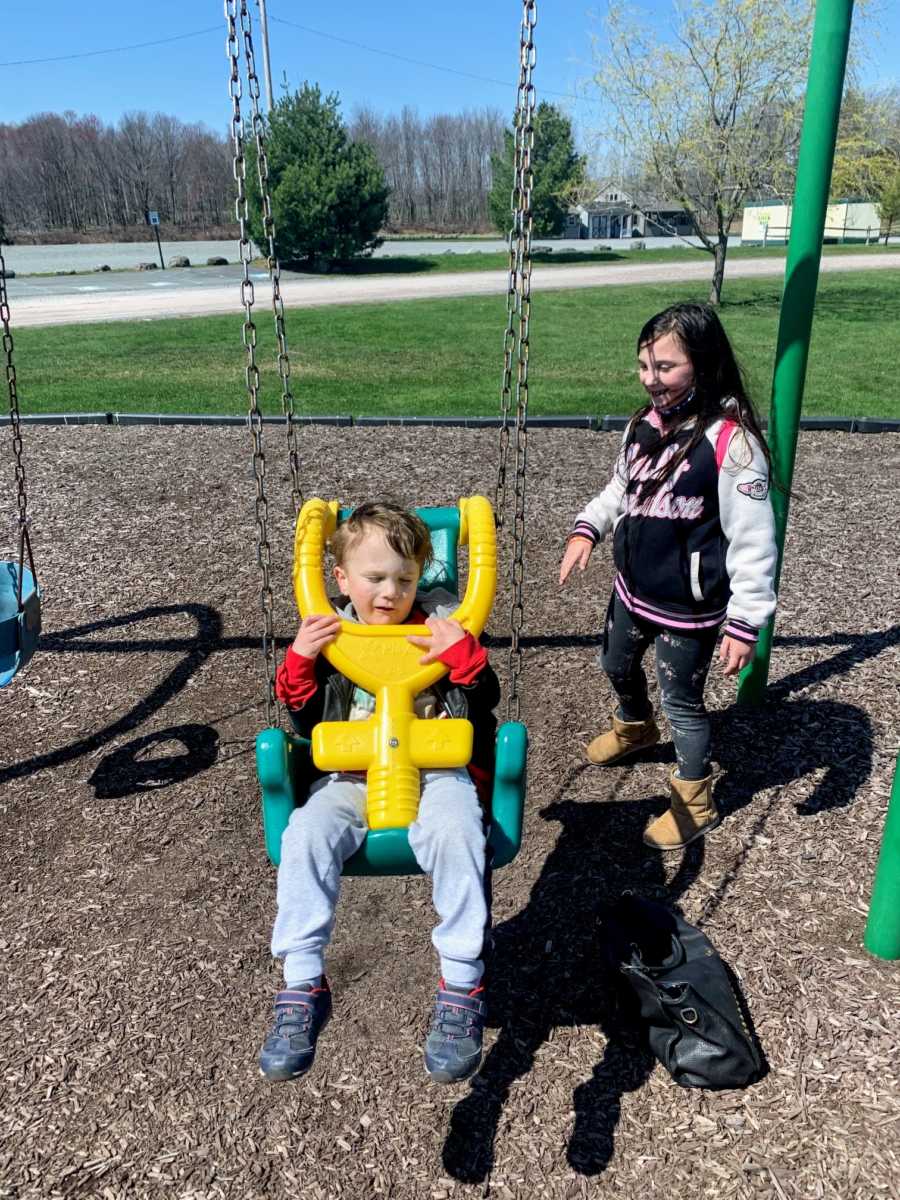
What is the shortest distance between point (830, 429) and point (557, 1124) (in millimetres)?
7848

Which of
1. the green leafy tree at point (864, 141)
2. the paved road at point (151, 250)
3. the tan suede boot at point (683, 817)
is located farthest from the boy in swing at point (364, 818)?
the paved road at point (151, 250)

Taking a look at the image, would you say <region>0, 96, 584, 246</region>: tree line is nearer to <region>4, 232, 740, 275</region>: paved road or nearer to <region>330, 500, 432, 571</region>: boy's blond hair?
<region>4, 232, 740, 275</region>: paved road

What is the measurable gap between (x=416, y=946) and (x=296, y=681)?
905 millimetres

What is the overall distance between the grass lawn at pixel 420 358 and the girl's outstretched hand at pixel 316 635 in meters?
7.24

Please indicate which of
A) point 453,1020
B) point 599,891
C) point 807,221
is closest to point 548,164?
point 807,221

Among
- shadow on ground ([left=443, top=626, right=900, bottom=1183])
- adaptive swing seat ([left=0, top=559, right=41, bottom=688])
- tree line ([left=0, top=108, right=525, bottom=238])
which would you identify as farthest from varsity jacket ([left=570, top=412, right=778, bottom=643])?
tree line ([left=0, top=108, right=525, bottom=238])

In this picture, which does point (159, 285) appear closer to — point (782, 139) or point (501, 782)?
point (782, 139)

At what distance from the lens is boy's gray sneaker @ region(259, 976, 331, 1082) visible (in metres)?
1.96

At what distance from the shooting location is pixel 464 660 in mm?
2516

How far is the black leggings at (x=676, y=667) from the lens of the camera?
117 inches

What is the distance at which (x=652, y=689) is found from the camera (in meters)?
4.38

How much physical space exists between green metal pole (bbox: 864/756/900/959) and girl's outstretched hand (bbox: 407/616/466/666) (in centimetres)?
126

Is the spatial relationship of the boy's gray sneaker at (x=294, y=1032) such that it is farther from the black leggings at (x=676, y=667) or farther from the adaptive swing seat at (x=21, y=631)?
the adaptive swing seat at (x=21, y=631)

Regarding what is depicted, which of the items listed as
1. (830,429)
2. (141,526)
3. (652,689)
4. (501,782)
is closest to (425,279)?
(830,429)
